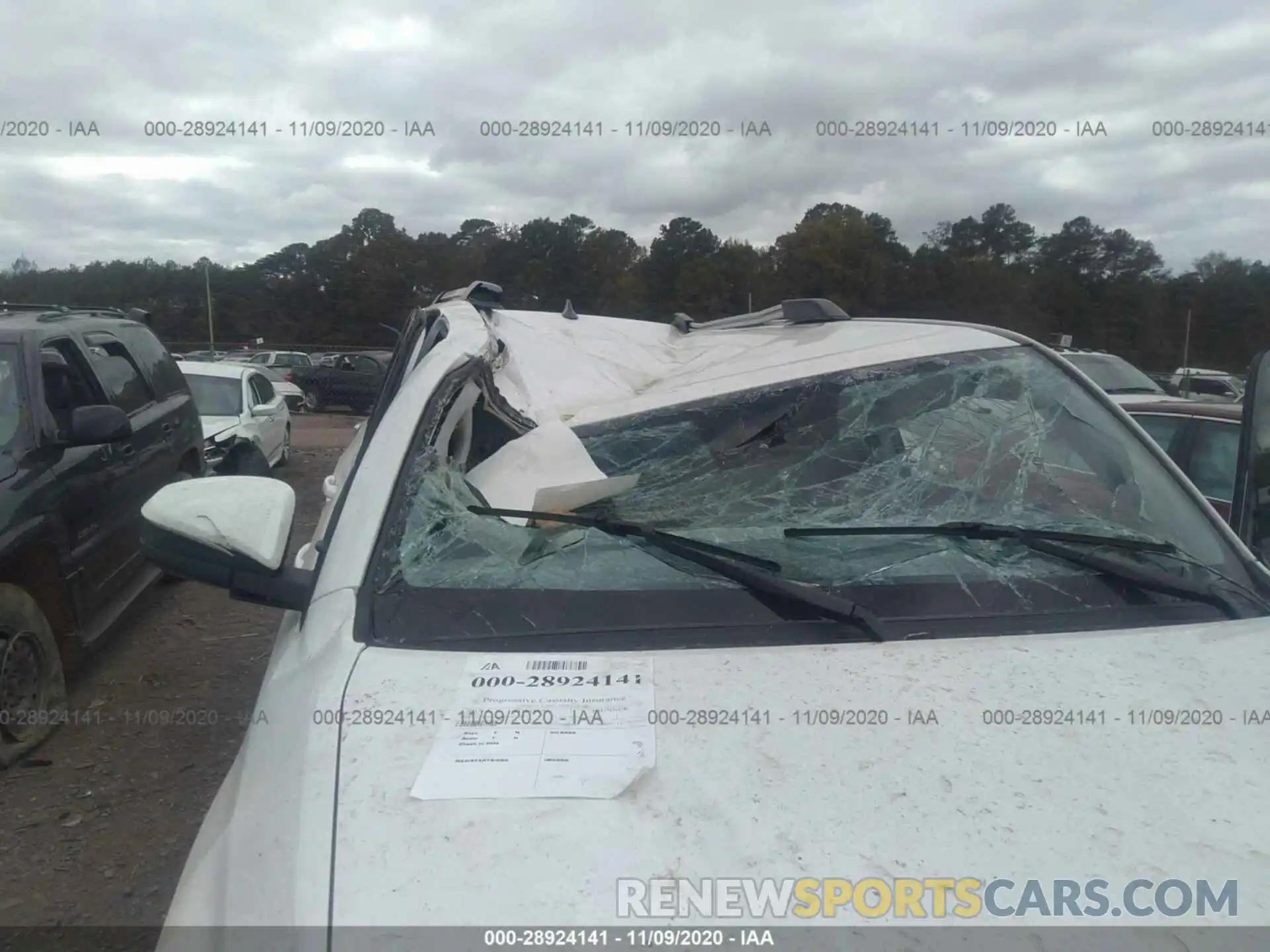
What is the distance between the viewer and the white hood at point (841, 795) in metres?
1.23

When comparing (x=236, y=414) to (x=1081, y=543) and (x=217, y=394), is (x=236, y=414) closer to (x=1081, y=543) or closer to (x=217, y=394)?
(x=217, y=394)

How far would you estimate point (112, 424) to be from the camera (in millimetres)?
4477

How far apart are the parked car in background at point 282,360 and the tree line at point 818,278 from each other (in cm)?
235

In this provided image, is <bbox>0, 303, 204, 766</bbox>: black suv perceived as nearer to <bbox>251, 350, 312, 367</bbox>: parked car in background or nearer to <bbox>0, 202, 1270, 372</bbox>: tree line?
<bbox>0, 202, 1270, 372</bbox>: tree line

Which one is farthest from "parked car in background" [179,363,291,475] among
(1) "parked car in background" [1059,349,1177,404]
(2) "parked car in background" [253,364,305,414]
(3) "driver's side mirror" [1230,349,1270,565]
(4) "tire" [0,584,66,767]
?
(1) "parked car in background" [1059,349,1177,404]

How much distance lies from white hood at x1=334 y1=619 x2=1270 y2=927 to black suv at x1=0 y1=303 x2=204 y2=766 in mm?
3238

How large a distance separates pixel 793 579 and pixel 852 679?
0.29 m

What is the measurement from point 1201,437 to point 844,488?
5.06 meters

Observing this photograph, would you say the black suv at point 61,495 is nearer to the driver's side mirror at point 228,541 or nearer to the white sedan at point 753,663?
the white sedan at point 753,663

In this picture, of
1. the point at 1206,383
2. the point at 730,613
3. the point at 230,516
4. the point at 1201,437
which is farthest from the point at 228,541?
the point at 1206,383

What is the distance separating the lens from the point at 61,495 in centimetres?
436

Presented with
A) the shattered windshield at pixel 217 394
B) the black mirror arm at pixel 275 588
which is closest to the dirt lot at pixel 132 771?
the black mirror arm at pixel 275 588

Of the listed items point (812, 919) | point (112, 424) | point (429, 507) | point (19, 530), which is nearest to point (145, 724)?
point (19, 530)

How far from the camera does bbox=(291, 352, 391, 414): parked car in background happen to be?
2253 centimetres
